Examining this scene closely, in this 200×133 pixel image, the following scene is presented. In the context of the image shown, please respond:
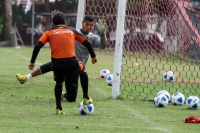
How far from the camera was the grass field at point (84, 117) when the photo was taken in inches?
293

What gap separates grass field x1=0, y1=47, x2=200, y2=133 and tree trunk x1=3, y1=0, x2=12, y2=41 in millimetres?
21349

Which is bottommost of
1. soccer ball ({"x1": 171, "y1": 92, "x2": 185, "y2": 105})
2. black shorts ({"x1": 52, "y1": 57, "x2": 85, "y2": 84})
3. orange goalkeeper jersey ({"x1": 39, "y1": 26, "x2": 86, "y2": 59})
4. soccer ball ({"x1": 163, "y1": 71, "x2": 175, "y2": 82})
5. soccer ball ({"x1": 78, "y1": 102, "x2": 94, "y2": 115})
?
soccer ball ({"x1": 163, "y1": 71, "x2": 175, "y2": 82})

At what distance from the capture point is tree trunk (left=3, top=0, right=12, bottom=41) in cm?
3300

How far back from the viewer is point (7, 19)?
33.6 metres

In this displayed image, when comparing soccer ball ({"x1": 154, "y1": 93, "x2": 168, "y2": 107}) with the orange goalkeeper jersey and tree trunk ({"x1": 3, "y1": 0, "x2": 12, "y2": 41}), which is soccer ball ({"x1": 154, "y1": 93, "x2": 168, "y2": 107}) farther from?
tree trunk ({"x1": 3, "y1": 0, "x2": 12, "y2": 41})

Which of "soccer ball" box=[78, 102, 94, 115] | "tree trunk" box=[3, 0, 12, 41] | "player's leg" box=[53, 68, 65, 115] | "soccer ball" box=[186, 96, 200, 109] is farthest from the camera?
"tree trunk" box=[3, 0, 12, 41]

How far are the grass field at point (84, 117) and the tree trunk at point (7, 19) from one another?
21.3m

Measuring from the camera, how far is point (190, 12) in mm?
13062

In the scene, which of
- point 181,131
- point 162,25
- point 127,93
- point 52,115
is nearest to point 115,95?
point 127,93

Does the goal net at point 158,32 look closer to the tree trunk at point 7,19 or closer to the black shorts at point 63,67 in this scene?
the black shorts at point 63,67

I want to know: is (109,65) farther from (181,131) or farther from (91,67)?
(181,131)

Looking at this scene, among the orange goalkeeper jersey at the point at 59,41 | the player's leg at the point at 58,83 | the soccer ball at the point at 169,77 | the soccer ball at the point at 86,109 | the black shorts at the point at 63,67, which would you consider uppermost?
the orange goalkeeper jersey at the point at 59,41

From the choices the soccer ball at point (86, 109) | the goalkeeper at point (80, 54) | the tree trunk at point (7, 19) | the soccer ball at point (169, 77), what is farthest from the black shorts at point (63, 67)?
the tree trunk at point (7, 19)

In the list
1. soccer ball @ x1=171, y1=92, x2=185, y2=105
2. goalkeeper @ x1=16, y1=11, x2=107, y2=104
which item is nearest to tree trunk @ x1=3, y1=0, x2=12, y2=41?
goalkeeper @ x1=16, y1=11, x2=107, y2=104
